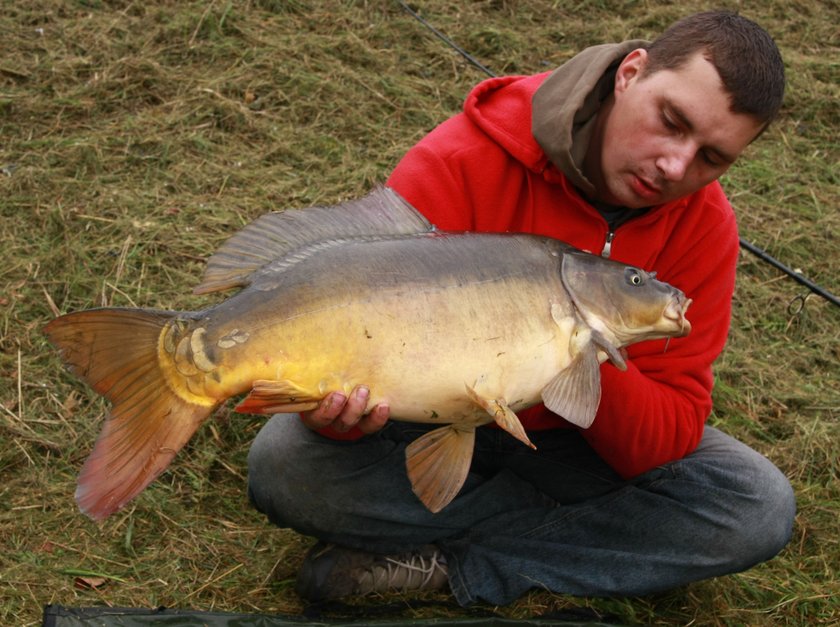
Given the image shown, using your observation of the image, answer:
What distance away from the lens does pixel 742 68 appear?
6.31 feet

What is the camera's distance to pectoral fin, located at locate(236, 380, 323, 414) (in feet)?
5.03

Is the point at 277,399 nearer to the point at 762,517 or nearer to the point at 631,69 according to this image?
the point at 631,69

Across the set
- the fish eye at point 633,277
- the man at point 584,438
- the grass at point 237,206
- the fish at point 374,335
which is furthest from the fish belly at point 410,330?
the grass at point 237,206

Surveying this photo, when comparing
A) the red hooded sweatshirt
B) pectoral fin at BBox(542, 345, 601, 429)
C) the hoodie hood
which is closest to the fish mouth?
pectoral fin at BBox(542, 345, 601, 429)

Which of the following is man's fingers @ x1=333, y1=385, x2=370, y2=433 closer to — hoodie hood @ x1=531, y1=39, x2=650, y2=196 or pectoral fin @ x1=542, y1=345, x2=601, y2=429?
pectoral fin @ x1=542, y1=345, x2=601, y2=429

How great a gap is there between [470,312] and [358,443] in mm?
661

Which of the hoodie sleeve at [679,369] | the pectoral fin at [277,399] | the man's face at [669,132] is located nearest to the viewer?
the pectoral fin at [277,399]

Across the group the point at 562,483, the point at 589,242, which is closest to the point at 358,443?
the point at 562,483

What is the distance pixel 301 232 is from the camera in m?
1.68

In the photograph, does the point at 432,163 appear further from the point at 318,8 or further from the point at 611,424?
the point at 318,8

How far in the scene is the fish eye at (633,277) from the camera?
176cm

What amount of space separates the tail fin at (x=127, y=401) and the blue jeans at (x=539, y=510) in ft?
2.15

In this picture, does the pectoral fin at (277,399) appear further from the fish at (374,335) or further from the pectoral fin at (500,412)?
the pectoral fin at (500,412)

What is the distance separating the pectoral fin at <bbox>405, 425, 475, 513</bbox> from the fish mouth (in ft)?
1.35
